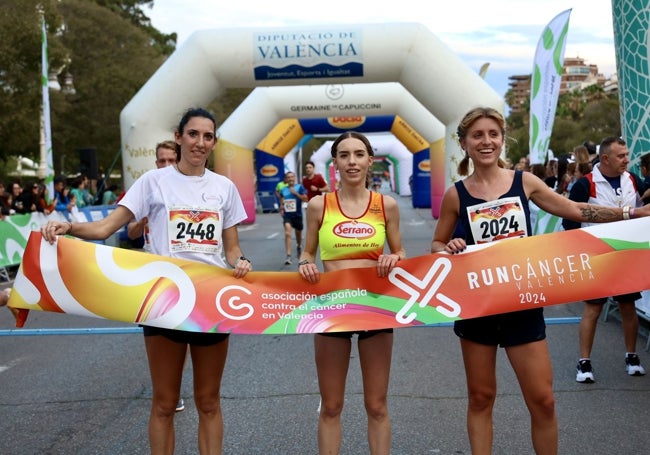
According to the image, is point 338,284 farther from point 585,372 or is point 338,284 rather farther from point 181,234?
point 585,372

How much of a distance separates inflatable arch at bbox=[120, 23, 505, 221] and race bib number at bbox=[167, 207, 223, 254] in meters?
13.2

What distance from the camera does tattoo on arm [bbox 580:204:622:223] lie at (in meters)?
3.92

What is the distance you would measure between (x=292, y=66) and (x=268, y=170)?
53.2ft

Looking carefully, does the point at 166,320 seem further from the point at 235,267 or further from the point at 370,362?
the point at 370,362

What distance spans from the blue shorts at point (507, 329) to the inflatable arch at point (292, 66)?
13.5 metres

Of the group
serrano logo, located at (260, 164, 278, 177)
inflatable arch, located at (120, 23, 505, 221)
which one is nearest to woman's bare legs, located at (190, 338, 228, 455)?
inflatable arch, located at (120, 23, 505, 221)

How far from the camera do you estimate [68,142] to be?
124ft

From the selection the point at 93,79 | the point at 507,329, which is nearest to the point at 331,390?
the point at 507,329

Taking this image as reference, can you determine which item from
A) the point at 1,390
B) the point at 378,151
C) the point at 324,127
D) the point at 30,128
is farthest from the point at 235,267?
the point at 378,151

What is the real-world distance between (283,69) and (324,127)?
14823 millimetres

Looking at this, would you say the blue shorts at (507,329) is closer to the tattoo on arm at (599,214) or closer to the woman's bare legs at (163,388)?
the tattoo on arm at (599,214)

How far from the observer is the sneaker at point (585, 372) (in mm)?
5820

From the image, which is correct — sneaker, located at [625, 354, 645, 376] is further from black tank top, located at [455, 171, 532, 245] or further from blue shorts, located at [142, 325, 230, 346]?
blue shorts, located at [142, 325, 230, 346]

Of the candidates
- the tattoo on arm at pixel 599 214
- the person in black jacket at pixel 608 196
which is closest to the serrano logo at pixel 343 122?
the person in black jacket at pixel 608 196
